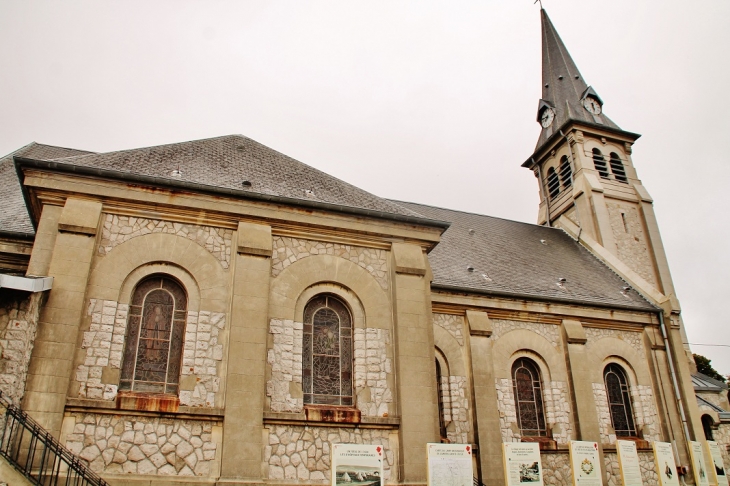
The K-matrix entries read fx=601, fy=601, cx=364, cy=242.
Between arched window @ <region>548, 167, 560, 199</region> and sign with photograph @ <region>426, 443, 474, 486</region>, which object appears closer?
sign with photograph @ <region>426, 443, 474, 486</region>

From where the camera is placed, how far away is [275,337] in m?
12.4

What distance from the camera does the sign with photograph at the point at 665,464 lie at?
53.1 ft

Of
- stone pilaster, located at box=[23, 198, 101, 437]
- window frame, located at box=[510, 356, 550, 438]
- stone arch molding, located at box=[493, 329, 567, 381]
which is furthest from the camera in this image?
stone arch molding, located at box=[493, 329, 567, 381]

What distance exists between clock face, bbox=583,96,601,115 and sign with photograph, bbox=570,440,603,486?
21428 mm

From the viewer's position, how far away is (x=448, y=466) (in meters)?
11.5

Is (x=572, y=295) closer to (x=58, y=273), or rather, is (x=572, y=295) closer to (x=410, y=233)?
(x=410, y=233)

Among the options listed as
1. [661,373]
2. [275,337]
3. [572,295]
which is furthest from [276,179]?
[661,373]

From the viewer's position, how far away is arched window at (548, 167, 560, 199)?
101ft

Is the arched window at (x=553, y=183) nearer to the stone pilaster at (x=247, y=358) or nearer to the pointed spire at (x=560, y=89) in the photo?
the pointed spire at (x=560, y=89)

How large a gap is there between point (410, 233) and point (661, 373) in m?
11.7

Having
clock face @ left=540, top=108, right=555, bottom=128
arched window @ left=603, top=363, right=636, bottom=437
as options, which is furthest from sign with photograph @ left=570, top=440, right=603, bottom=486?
clock face @ left=540, top=108, right=555, bottom=128

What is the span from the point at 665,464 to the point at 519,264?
8.46 meters

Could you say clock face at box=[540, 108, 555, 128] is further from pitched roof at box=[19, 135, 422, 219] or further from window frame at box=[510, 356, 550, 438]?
pitched roof at box=[19, 135, 422, 219]

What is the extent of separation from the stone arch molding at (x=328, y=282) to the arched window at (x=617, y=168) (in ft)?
67.5
